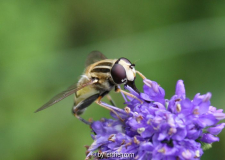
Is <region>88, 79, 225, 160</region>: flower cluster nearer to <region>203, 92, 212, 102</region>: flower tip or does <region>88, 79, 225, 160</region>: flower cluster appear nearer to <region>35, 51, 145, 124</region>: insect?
<region>203, 92, 212, 102</region>: flower tip

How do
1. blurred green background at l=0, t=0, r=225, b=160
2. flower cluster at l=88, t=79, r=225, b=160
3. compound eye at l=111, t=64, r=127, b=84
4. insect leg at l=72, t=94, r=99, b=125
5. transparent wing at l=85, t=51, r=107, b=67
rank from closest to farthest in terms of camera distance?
flower cluster at l=88, t=79, r=225, b=160 → compound eye at l=111, t=64, r=127, b=84 → insect leg at l=72, t=94, r=99, b=125 → transparent wing at l=85, t=51, r=107, b=67 → blurred green background at l=0, t=0, r=225, b=160

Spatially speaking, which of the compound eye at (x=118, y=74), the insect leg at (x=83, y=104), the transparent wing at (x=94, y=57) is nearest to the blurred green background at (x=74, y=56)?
the transparent wing at (x=94, y=57)

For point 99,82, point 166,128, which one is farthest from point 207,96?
point 99,82

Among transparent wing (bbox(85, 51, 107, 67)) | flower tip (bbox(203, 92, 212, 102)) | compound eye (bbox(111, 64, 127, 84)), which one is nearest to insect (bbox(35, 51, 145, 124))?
compound eye (bbox(111, 64, 127, 84))

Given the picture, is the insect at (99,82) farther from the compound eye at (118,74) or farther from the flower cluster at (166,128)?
the flower cluster at (166,128)

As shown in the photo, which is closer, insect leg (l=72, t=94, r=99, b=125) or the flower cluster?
the flower cluster

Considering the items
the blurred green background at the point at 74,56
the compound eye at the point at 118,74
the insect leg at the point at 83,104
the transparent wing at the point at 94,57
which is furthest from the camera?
the blurred green background at the point at 74,56

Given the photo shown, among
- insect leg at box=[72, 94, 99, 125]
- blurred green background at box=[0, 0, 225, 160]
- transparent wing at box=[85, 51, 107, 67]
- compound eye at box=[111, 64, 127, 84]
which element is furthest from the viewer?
A: blurred green background at box=[0, 0, 225, 160]
